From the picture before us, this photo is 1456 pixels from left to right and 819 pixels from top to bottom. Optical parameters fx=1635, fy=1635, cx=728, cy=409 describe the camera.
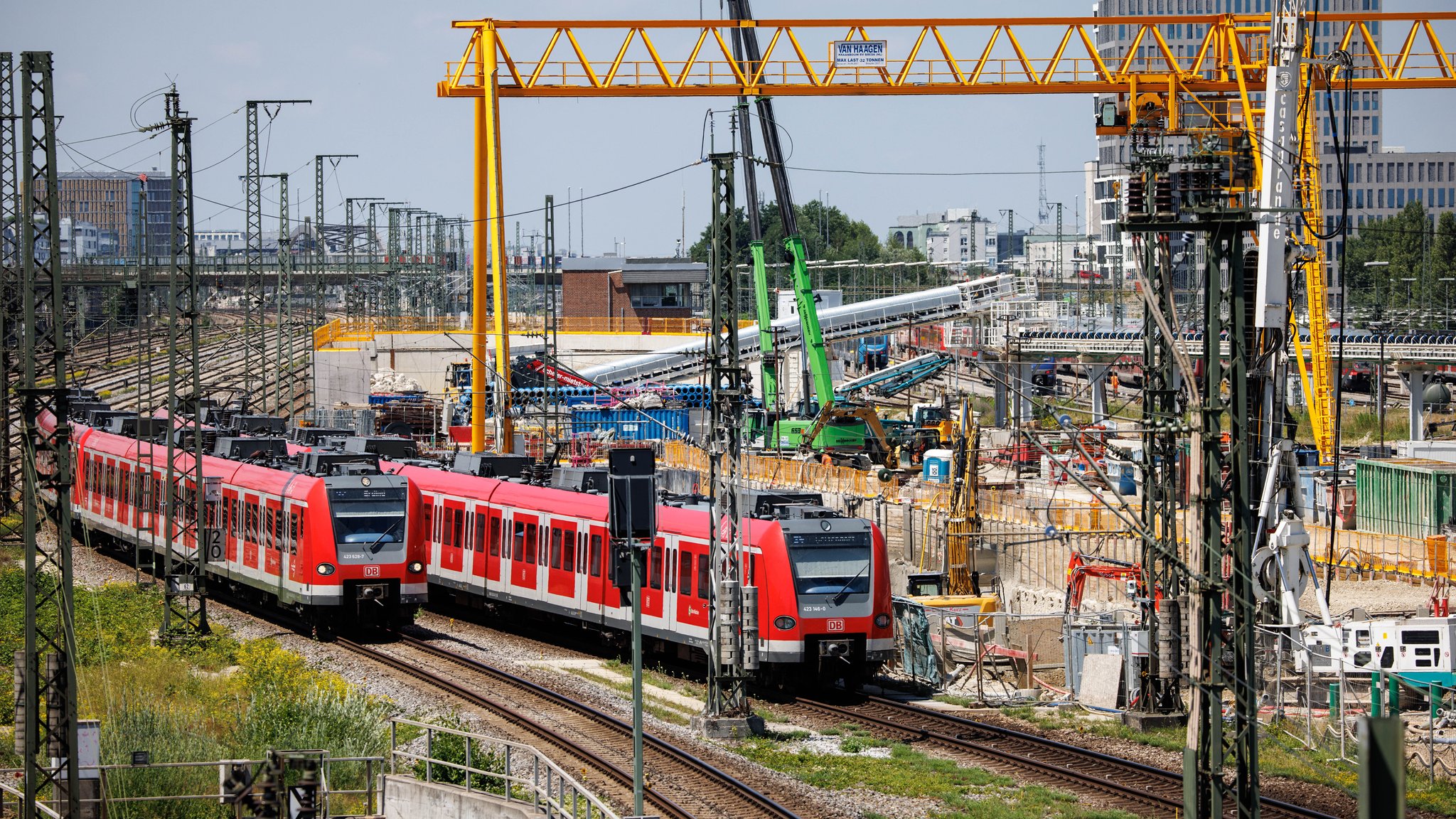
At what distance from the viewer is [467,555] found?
104ft

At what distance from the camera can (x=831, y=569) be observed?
23.6m

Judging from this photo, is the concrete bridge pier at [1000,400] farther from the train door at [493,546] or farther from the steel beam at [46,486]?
the steel beam at [46,486]

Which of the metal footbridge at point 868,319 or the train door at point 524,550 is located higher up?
the metal footbridge at point 868,319

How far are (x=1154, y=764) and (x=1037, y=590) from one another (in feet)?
61.8

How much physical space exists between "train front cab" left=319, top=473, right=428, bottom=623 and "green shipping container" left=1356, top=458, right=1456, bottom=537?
2247cm

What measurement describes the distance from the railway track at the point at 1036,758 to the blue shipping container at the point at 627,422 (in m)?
39.1

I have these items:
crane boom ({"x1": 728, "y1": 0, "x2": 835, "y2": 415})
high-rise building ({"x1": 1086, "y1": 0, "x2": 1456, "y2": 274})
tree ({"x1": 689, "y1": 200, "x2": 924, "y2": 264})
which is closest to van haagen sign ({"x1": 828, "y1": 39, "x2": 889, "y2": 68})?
crane boom ({"x1": 728, "y1": 0, "x2": 835, "y2": 415})

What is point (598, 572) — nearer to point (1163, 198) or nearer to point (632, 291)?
point (1163, 198)

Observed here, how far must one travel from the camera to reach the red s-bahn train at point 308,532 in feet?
94.3

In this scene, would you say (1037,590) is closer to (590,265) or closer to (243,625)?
(243,625)

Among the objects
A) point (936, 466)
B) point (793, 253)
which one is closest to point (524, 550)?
point (936, 466)

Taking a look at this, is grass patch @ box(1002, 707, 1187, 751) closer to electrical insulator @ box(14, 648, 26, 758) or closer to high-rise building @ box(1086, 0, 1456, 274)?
electrical insulator @ box(14, 648, 26, 758)

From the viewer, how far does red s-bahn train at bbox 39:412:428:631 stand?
28.7m

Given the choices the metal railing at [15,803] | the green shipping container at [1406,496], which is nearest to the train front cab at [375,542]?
the metal railing at [15,803]
